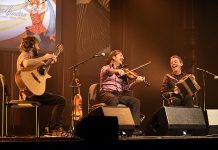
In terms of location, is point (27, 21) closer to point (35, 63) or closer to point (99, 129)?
point (35, 63)

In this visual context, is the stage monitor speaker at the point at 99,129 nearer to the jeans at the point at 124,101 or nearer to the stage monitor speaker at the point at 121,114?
the stage monitor speaker at the point at 121,114

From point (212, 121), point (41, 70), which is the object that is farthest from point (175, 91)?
point (41, 70)

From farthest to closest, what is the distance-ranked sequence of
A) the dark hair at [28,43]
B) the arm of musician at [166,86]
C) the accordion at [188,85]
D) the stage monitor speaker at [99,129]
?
the arm of musician at [166,86]
the accordion at [188,85]
the dark hair at [28,43]
the stage monitor speaker at [99,129]

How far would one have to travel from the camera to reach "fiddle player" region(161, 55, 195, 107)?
20.8 feet

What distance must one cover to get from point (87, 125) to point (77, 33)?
4.52 meters

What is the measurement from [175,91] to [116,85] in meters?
0.89

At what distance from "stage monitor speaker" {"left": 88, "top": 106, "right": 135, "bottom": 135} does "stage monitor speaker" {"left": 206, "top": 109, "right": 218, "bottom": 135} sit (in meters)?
1.05

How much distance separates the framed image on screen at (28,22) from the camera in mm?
6227

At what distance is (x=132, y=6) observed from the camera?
7234 millimetres

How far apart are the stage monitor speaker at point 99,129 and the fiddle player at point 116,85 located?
3.62 meters

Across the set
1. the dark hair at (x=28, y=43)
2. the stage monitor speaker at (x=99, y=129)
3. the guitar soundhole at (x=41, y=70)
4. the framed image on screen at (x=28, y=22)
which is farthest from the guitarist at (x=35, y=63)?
the stage monitor speaker at (x=99, y=129)

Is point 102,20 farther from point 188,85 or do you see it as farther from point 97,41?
point 188,85

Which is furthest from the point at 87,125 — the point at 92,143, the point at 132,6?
the point at 132,6

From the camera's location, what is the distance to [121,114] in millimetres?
5000
